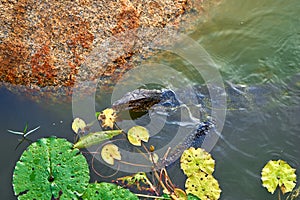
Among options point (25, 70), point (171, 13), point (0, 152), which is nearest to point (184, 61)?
point (171, 13)

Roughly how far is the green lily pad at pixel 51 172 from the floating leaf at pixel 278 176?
3.81ft

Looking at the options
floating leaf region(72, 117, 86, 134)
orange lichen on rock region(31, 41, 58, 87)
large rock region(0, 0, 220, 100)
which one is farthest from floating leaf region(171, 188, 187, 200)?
orange lichen on rock region(31, 41, 58, 87)

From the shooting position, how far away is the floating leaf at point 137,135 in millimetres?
2951

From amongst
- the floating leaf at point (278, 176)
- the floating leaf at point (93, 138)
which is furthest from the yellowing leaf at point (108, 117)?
→ the floating leaf at point (278, 176)

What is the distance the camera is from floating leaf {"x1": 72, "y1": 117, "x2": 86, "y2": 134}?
9.76 feet

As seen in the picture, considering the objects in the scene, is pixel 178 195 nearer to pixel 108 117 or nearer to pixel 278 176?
pixel 278 176

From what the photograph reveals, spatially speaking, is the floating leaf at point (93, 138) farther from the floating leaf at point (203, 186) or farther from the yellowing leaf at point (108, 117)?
the floating leaf at point (203, 186)

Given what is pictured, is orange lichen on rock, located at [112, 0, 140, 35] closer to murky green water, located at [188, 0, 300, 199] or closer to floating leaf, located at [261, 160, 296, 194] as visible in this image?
murky green water, located at [188, 0, 300, 199]

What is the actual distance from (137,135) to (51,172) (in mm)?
693

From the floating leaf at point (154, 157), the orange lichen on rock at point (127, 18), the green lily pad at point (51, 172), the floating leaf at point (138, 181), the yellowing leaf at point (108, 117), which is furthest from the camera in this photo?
the orange lichen on rock at point (127, 18)

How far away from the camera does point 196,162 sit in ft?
9.16

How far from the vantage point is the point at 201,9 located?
351cm

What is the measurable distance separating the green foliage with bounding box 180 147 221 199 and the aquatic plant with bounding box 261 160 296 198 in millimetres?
324

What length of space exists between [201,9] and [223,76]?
649 mm
